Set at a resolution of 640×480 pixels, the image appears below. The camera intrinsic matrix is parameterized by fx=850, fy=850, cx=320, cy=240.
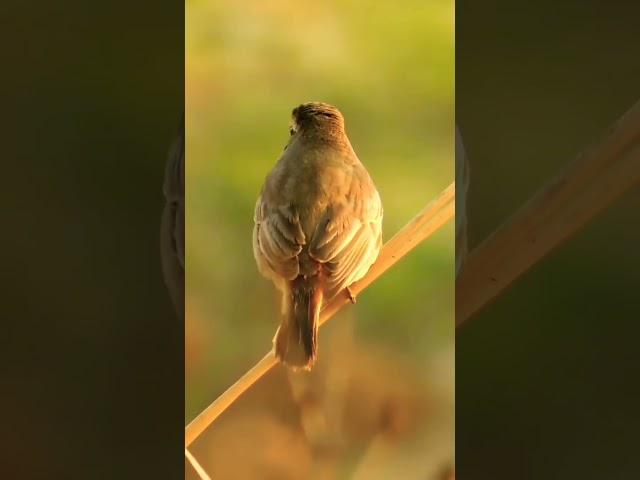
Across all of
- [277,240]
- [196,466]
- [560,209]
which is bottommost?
[196,466]

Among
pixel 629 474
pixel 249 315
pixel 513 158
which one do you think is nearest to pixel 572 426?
pixel 629 474

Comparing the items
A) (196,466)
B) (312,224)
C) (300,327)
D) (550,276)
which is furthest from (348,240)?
(196,466)

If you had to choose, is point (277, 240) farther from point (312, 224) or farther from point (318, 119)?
point (318, 119)

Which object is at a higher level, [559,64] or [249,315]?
[559,64]

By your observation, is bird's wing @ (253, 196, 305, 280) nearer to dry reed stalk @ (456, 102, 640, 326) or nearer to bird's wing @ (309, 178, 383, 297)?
bird's wing @ (309, 178, 383, 297)

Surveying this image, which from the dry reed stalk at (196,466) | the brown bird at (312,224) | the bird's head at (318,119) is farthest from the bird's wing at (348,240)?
the dry reed stalk at (196,466)

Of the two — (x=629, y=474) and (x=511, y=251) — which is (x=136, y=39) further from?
(x=629, y=474)
